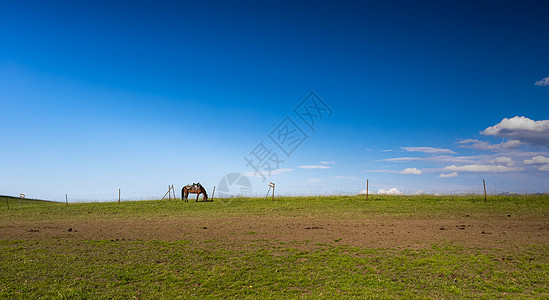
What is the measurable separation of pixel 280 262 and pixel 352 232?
598cm

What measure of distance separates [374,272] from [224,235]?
7493 millimetres

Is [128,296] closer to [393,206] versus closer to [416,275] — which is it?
[416,275]

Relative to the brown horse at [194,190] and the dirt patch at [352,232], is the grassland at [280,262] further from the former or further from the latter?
the brown horse at [194,190]

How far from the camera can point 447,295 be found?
299 inches

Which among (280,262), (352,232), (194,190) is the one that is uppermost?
(194,190)

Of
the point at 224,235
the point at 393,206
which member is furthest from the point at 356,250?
the point at 393,206

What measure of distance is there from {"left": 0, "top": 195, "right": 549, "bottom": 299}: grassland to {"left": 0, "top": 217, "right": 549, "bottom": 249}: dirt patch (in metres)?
0.05

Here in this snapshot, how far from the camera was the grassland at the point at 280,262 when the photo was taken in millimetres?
7941

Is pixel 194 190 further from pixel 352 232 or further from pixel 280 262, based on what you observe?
pixel 280 262

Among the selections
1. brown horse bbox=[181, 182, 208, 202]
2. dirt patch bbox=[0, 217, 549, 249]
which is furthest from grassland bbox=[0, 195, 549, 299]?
brown horse bbox=[181, 182, 208, 202]

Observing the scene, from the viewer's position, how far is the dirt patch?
13047 mm

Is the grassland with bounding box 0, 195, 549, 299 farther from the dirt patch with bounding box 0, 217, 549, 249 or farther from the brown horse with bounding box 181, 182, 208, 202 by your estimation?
the brown horse with bounding box 181, 182, 208, 202

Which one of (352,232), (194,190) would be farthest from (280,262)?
(194,190)

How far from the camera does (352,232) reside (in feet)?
49.3
